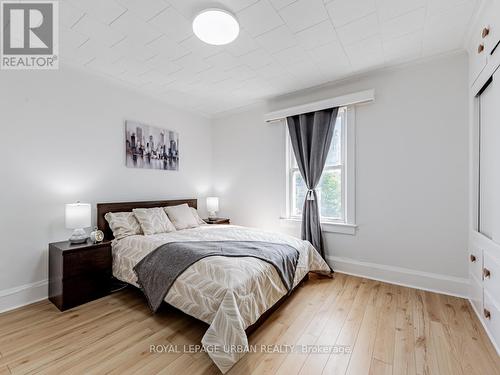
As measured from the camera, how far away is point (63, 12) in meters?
1.87

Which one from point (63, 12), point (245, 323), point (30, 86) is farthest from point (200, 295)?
point (30, 86)

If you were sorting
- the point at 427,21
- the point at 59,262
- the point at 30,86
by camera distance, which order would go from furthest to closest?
1. the point at 30,86
2. the point at 59,262
3. the point at 427,21

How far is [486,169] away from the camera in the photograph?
6.59ft

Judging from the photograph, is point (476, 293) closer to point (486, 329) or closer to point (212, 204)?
point (486, 329)

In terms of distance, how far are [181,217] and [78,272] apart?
1.34m

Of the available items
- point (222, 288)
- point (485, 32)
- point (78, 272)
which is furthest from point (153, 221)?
point (485, 32)

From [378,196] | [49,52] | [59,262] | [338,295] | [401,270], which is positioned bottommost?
[338,295]

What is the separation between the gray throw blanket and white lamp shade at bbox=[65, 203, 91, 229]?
2.50ft

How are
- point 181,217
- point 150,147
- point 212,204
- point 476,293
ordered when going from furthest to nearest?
point 212,204
point 150,147
point 181,217
point 476,293

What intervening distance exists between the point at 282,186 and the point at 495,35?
8.46 ft

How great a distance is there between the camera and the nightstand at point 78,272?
221cm

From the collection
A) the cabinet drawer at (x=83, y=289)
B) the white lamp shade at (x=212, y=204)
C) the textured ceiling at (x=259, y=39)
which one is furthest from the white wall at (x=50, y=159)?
the white lamp shade at (x=212, y=204)

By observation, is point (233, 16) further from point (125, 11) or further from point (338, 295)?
point (338, 295)

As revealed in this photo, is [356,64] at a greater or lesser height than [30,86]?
greater
